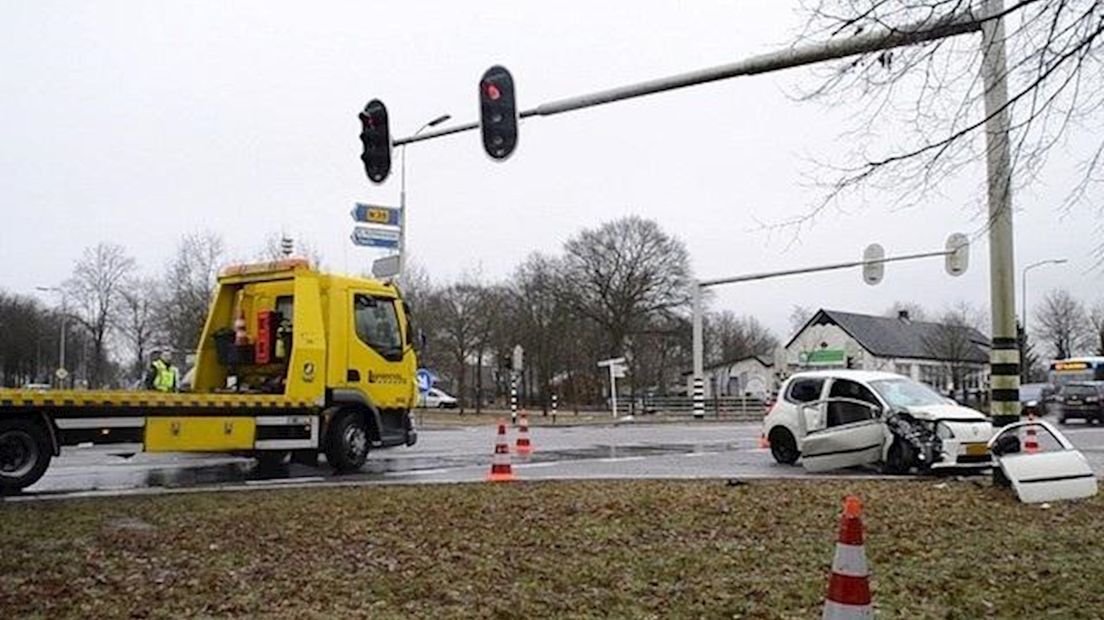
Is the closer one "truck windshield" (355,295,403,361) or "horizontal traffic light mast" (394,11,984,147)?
"horizontal traffic light mast" (394,11,984,147)

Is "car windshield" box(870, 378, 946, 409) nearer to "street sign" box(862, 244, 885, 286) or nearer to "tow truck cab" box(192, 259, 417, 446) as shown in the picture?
"tow truck cab" box(192, 259, 417, 446)

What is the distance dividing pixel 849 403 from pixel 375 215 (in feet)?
37.0

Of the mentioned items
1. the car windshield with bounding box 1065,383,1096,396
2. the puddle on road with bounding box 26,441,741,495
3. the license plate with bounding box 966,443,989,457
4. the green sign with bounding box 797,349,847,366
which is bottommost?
the puddle on road with bounding box 26,441,741,495

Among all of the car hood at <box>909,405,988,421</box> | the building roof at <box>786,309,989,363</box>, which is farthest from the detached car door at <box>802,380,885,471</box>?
the building roof at <box>786,309,989,363</box>

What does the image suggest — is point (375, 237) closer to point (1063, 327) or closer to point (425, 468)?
point (425, 468)

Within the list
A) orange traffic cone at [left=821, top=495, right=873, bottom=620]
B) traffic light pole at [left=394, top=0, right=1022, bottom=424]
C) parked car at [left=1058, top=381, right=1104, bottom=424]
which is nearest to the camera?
orange traffic cone at [left=821, top=495, right=873, bottom=620]

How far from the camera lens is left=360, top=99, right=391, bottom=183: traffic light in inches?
615

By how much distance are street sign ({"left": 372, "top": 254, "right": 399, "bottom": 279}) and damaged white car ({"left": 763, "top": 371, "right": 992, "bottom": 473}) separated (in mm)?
9041

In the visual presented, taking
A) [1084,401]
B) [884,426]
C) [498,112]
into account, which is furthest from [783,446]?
[1084,401]

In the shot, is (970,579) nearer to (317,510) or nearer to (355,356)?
(317,510)

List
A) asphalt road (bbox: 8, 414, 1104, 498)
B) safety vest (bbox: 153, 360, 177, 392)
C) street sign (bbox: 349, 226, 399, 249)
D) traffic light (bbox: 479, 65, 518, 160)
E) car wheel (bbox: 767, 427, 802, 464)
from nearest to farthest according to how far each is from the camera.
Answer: asphalt road (bbox: 8, 414, 1104, 498) < traffic light (bbox: 479, 65, 518, 160) < car wheel (bbox: 767, 427, 802, 464) < safety vest (bbox: 153, 360, 177, 392) < street sign (bbox: 349, 226, 399, 249)

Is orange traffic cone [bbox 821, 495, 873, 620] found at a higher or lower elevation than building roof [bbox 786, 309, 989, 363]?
lower

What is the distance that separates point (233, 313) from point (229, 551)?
8.73 m

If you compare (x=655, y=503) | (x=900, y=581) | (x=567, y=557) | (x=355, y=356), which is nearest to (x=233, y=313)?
(x=355, y=356)
